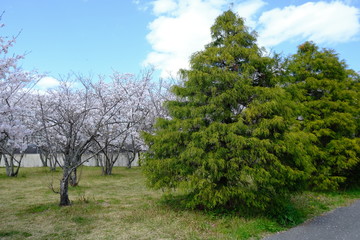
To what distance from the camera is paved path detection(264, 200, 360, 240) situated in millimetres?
4977

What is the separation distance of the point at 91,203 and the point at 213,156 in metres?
4.43

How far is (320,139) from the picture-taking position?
9.70 metres

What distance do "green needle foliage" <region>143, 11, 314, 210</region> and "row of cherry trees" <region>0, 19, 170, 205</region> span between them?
6.60 feet

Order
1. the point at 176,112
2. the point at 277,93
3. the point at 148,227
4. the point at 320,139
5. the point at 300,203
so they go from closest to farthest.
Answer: the point at 148,227
the point at 277,93
the point at 176,112
the point at 300,203
the point at 320,139

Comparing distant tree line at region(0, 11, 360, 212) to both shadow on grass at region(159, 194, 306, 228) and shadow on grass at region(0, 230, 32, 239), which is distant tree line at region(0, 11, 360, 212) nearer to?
shadow on grass at region(159, 194, 306, 228)

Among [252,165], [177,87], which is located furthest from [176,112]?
[252,165]

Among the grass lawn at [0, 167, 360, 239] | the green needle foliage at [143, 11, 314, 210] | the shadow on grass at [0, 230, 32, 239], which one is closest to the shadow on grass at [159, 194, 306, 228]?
the grass lawn at [0, 167, 360, 239]

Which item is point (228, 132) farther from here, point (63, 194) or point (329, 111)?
point (329, 111)

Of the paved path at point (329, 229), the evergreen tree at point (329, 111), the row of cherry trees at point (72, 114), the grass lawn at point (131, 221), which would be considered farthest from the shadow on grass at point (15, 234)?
the evergreen tree at point (329, 111)

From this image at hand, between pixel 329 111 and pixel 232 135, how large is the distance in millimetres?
5512

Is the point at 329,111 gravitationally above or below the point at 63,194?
above

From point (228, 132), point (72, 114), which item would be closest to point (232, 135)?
point (228, 132)

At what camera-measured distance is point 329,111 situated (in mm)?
9383

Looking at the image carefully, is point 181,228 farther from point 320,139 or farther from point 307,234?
point 320,139
